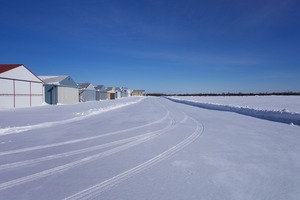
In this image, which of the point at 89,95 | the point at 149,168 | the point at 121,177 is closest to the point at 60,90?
the point at 89,95

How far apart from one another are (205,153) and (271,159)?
1752 millimetres

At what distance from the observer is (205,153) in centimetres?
692

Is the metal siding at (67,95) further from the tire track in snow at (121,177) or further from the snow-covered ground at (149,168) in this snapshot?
the tire track in snow at (121,177)

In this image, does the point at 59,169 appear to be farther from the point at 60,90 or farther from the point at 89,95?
the point at 89,95

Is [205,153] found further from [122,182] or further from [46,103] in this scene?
[46,103]

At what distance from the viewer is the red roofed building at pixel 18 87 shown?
28.3 metres

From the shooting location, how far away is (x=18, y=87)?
30812 mm

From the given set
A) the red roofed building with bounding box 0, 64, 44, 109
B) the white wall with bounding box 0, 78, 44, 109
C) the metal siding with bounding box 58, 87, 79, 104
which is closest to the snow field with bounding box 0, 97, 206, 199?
the white wall with bounding box 0, 78, 44, 109

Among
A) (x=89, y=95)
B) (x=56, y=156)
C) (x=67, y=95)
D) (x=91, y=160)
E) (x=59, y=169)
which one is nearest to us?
(x=59, y=169)

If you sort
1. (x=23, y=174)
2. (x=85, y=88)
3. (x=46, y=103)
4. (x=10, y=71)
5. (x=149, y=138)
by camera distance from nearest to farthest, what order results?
1. (x=23, y=174)
2. (x=149, y=138)
3. (x=10, y=71)
4. (x=46, y=103)
5. (x=85, y=88)

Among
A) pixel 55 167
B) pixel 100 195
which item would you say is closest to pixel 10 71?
pixel 55 167

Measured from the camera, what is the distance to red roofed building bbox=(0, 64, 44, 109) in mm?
28331

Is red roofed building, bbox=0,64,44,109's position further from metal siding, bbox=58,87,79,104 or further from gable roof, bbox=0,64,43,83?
metal siding, bbox=58,87,79,104

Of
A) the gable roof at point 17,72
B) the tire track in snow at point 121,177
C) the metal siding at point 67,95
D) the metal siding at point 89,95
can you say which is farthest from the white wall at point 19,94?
the tire track in snow at point 121,177
